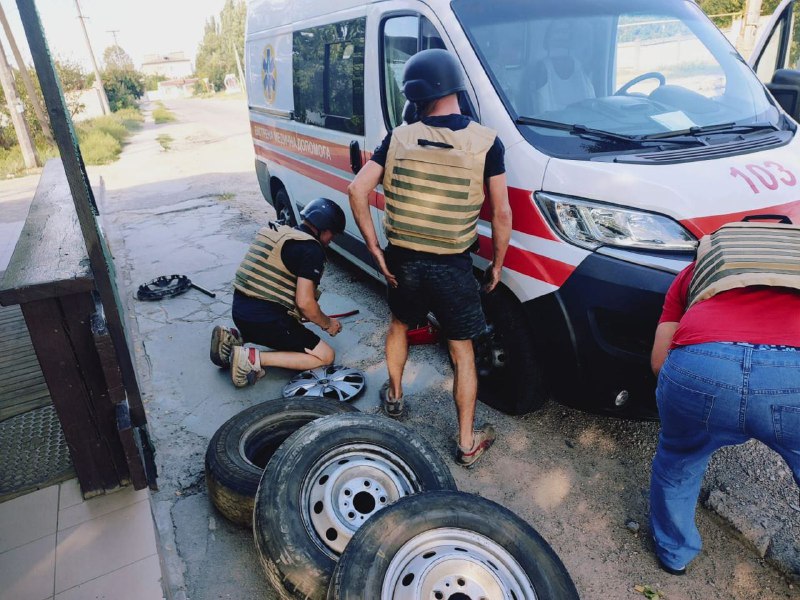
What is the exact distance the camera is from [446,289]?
277 cm

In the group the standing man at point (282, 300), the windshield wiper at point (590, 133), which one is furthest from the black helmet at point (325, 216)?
the windshield wiper at point (590, 133)

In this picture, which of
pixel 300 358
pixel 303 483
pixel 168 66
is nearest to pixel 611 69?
pixel 300 358

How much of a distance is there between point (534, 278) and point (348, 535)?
1.41 meters

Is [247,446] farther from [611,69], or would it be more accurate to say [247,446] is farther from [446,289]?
[611,69]

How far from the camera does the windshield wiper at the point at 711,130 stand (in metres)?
2.75

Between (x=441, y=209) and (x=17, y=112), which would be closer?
(x=441, y=209)

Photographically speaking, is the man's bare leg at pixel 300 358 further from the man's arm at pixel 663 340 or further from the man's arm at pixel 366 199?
the man's arm at pixel 663 340

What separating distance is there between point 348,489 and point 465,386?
869 millimetres

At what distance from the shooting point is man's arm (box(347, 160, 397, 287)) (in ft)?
9.12

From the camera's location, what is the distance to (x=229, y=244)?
269 inches

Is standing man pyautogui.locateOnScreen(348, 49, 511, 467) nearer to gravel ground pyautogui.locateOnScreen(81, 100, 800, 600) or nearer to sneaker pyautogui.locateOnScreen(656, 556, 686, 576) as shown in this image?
gravel ground pyautogui.locateOnScreen(81, 100, 800, 600)

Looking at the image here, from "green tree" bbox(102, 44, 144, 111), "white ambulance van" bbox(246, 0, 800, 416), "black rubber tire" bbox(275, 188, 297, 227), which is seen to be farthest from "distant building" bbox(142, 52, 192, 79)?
"white ambulance van" bbox(246, 0, 800, 416)

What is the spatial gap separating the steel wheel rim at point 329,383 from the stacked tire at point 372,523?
93 cm

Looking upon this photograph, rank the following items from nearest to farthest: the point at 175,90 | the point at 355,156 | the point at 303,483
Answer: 1. the point at 303,483
2. the point at 355,156
3. the point at 175,90
